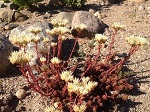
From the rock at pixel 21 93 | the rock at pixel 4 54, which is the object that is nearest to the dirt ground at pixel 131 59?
the rock at pixel 21 93

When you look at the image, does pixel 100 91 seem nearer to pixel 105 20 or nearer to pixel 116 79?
pixel 116 79

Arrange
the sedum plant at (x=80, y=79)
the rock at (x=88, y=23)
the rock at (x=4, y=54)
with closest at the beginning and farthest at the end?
the sedum plant at (x=80, y=79) → the rock at (x=4, y=54) → the rock at (x=88, y=23)

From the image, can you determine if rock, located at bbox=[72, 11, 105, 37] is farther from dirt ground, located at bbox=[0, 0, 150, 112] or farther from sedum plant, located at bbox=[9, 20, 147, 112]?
sedum plant, located at bbox=[9, 20, 147, 112]

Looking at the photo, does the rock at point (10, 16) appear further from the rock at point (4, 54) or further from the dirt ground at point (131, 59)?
the rock at point (4, 54)

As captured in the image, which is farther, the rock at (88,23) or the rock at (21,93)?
the rock at (88,23)

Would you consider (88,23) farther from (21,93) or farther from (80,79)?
(80,79)

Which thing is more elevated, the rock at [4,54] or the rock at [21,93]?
the rock at [4,54]

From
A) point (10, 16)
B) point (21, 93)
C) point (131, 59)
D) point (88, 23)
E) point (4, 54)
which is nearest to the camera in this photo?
point (21, 93)

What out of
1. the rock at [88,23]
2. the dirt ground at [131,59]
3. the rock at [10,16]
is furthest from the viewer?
the rock at [10,16]

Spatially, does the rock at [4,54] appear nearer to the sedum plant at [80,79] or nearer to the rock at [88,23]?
the sedum plant at [80,79]

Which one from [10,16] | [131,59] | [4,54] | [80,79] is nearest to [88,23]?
[131,59]
